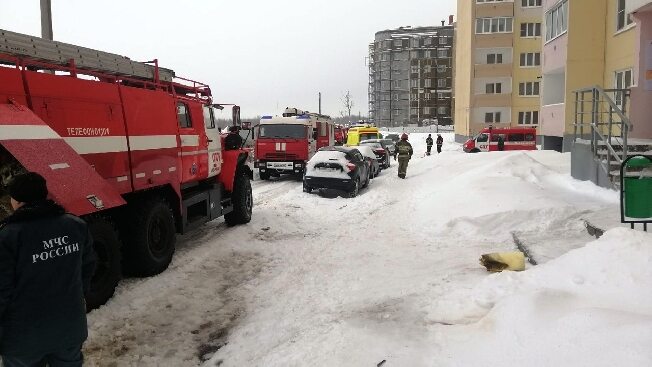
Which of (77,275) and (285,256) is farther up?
(77,275)

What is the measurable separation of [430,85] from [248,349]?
322 ft

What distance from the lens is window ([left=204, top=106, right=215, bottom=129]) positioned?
31.6 feet

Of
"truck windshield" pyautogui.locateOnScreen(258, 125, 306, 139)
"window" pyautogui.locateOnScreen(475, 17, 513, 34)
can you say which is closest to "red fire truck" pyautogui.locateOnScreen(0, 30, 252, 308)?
"truck windshield" pyautogui.locateOnScreen(258, 125, 306, 139)

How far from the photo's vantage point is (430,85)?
3866 inches

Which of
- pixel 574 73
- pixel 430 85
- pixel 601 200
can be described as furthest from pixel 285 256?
pixel 430 85

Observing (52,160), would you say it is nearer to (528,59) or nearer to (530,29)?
(528,59)

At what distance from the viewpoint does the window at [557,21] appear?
67.4 ft

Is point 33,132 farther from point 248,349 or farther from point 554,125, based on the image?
point 554,125

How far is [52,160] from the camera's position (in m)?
4.90

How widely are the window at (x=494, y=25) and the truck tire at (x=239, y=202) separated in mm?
46365

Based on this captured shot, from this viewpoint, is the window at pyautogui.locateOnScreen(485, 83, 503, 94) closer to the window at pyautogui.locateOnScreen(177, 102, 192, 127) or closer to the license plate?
the license plate

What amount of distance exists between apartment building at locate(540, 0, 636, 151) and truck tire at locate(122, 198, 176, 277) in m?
14.4

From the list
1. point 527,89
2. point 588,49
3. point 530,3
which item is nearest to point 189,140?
point 588,49

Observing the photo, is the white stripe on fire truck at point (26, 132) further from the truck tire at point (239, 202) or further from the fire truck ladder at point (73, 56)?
the truck tire at point (239, 202)
